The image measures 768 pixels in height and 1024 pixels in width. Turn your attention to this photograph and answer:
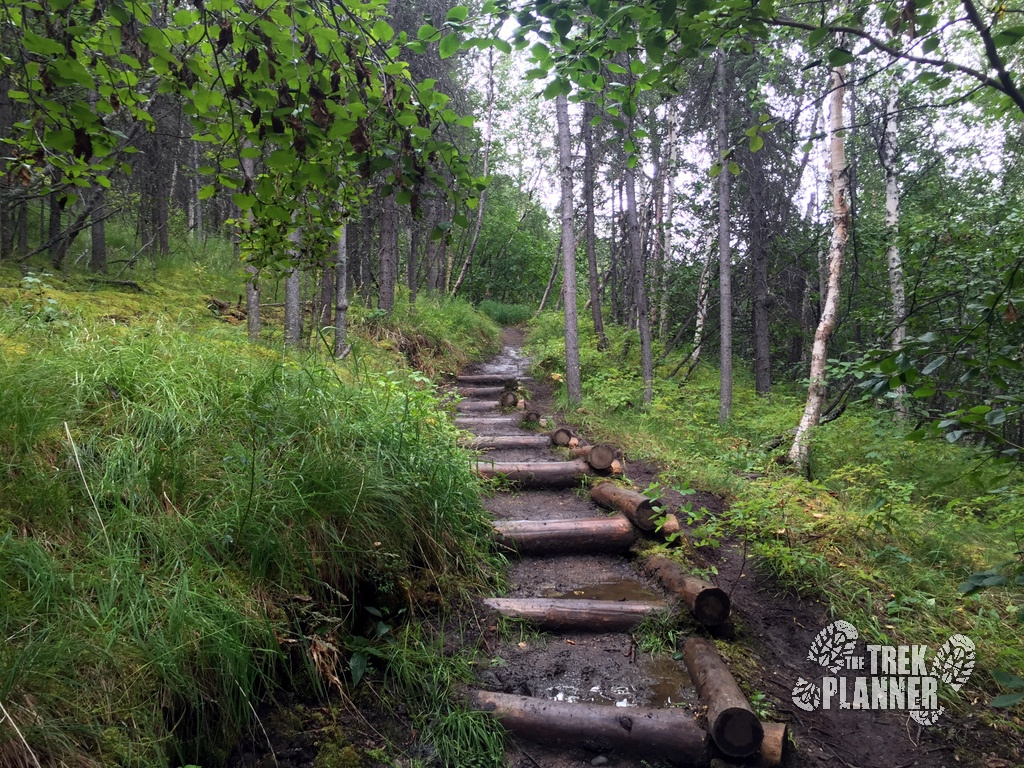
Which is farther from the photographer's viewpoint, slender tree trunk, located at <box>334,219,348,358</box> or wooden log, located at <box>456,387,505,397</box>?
wooden log, located at <box>456,387,505,397</box>

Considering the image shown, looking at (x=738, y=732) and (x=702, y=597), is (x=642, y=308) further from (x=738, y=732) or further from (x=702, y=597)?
(x=738, y=732)

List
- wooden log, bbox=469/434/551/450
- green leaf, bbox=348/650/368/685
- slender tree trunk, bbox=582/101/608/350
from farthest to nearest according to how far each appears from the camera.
Answer: slender tree trunk, bbox=582/101/608/350 < wooden log, bbox=469/434/551/450 < green leaf, bbox=348/650/368/685

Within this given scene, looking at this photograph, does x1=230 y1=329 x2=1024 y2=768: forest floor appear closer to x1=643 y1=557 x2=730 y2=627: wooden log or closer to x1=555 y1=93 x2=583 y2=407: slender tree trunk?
x1=643 y1=557 x2=730 y2=627: wooden log

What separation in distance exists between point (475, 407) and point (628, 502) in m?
4.53

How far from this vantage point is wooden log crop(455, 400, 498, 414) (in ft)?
28.8

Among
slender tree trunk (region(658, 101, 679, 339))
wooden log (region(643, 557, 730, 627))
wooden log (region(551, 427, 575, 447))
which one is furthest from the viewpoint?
slender tree trunk (region(658, 101, 679, 339))

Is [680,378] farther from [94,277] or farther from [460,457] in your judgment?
[94,277]

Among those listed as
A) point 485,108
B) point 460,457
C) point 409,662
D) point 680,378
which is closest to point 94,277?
point 460,457

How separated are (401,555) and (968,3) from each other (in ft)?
11.5

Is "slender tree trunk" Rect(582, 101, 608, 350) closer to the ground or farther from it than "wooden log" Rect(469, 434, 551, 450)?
farther from it

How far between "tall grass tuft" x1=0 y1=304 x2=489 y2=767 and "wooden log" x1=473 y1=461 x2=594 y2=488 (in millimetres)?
1468

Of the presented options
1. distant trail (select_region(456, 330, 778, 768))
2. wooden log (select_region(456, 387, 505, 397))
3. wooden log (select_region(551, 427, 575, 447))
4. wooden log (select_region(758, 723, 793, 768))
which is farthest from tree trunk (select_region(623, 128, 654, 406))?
wooden log (select_region(758, 723, 793, 768))

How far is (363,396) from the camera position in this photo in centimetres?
422

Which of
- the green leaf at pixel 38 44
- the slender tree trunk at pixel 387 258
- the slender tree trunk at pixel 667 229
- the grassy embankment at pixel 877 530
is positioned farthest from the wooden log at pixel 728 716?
the slender tree trunk at pixel 667 229
